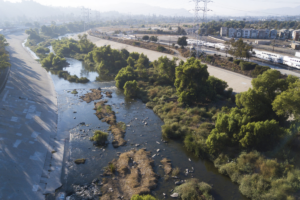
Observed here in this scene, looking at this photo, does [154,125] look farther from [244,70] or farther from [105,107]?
[244,70]

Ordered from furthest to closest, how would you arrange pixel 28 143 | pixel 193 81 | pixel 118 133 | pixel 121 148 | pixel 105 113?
pixel 105 113, pixel 193 81, pixel 118 133, pixel 121 148, pixel 28 143

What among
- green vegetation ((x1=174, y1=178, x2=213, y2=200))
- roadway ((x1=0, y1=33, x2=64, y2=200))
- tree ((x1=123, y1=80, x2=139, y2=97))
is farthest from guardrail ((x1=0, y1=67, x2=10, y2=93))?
green vegetation ((x1=174, y1=178, x2=213, y2=200))

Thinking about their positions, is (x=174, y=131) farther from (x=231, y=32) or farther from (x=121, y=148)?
(x=231, y=32)

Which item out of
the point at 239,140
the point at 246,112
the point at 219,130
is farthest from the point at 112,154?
the point at 246,112

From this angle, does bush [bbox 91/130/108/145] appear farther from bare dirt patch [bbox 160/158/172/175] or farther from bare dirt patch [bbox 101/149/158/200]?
bare dirt patch [bbox 160/158/172/175]

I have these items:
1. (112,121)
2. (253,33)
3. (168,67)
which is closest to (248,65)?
(168,67)

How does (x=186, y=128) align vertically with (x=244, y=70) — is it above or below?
below

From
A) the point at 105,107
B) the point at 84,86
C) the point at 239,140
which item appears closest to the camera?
the point at 239,140

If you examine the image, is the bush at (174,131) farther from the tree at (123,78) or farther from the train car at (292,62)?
the train car at (292,62)
